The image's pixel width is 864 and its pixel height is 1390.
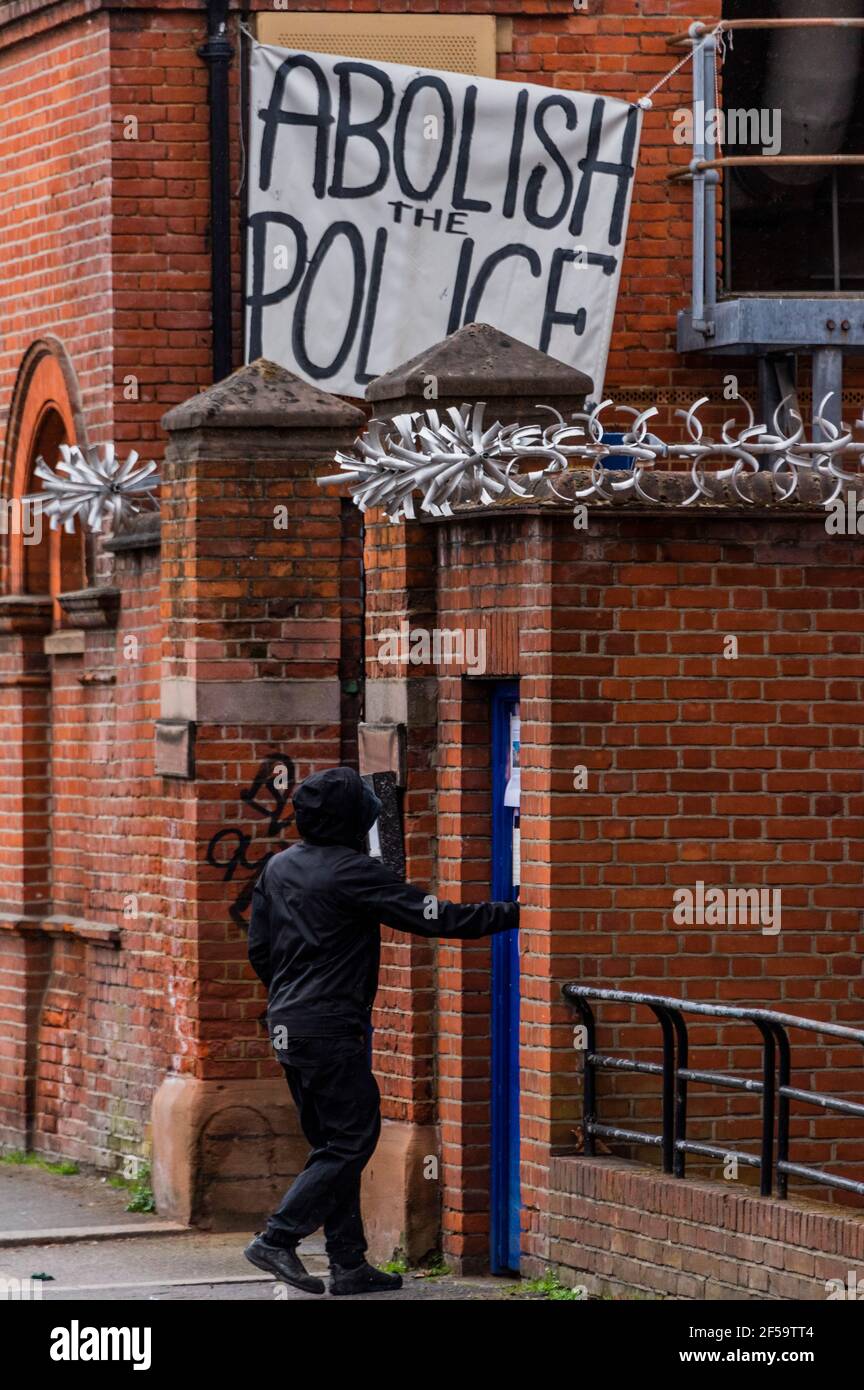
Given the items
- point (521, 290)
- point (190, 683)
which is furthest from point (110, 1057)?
point (521, 290)

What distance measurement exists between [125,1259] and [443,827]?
2141 mm

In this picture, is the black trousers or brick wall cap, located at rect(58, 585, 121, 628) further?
brick wall cap, located at rect(58, 585, 121, 628)

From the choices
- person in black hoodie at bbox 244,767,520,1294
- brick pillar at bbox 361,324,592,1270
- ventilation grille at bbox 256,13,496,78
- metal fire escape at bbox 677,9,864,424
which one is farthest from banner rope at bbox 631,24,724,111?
person in black hoodie at bbox 244,767,520,1294

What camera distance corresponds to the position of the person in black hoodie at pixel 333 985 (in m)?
9.11

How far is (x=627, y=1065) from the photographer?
9.00 metres

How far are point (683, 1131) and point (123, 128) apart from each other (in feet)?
21.6

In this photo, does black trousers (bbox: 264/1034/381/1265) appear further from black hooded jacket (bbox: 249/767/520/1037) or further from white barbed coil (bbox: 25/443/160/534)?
white barbed coil (bbox: 25/443/160/534)

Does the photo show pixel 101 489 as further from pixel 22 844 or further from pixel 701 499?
pixel 701 499

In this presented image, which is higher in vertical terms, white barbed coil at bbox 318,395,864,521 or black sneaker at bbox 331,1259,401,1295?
white barbed coil at bbox 318,395,864,521

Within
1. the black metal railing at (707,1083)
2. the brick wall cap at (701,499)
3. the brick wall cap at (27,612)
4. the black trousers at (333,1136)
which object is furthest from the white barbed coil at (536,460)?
the brick wall cap at (27,612)

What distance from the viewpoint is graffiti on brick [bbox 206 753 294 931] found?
11.4 meters

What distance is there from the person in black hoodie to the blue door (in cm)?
70

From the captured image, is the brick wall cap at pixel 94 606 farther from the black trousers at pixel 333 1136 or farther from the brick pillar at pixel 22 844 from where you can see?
the black trousers at pixel 333 1136
